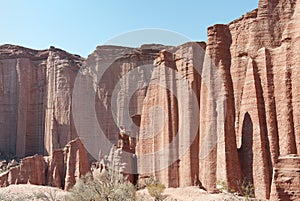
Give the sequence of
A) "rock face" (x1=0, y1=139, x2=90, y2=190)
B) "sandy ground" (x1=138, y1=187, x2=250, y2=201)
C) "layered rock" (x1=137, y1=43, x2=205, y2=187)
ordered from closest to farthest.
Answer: "sandy ground" (x1=138, y1=187, x2=250, y2=201), "layered rock" (x1=137, y1=43, x2=205, y2=187), "rock face" (x1=0, y1=139, x2=90, y2=190)

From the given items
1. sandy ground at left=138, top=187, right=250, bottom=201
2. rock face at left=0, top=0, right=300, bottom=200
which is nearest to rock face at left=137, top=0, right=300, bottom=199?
rock face at left=0, top=0, right=300, bottom=200

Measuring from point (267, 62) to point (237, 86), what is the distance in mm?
2445

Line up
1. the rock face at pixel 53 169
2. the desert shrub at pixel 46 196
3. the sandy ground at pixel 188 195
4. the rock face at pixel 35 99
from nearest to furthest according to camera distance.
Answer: the desert shrub at pixel 46 196
the sandy ground at pixel 188 195
the rock face at pixel 53 169
the rock face at pixel 35 99

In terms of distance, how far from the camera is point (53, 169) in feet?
110

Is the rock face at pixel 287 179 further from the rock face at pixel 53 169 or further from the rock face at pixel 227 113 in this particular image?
the rock face at pixel 53 169

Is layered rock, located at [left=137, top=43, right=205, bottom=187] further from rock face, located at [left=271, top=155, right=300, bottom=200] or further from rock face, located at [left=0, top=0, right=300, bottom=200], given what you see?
rock face, located at [left=271, top=155, right=300, bottom=200]

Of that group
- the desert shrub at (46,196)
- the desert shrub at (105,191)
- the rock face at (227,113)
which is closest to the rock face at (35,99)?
the rock face at (227,113)

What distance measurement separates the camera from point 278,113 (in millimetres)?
20531

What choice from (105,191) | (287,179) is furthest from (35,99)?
(287,179)

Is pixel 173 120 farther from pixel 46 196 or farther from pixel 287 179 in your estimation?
pixel 287 179

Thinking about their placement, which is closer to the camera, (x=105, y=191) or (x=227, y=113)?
(x=105, y=191)

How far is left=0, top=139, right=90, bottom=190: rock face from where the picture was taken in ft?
103

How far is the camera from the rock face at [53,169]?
103 ft

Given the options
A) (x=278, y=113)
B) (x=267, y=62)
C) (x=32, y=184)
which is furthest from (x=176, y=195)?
(x=32, y=184)
